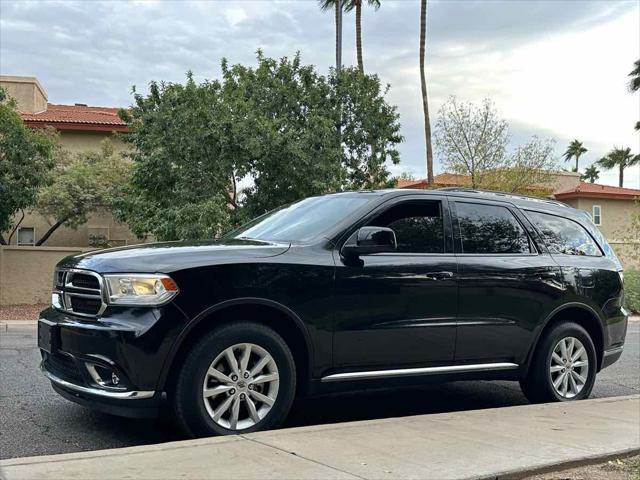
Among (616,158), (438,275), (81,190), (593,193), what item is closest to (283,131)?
(81,190)

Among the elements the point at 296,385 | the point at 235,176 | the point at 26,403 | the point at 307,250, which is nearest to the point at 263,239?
the point at 307,250

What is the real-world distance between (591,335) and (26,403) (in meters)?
5.37

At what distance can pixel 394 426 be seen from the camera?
5.02m

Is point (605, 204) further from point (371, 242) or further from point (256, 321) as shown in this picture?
point (256, 321)

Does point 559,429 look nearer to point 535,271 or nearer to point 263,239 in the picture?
point 535,271

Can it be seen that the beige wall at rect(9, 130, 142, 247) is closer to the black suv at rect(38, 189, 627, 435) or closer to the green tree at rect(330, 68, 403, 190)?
the green tree at rect(330, 68, 403, 190)

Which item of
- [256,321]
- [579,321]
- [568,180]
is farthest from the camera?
[568,180]

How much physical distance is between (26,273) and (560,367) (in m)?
15.7

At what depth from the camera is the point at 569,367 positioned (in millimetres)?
6574

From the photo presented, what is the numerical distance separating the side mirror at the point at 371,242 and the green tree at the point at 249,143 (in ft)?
32.9

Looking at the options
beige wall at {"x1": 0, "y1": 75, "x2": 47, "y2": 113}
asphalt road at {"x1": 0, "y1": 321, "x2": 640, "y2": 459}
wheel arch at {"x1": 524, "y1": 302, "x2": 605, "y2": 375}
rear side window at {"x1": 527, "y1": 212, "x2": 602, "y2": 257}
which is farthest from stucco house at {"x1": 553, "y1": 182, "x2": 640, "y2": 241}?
wheel arch at {"x1": 524, "y1": 302, "x2": 605, "y2": 375}

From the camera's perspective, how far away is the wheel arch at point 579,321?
6.31 meters

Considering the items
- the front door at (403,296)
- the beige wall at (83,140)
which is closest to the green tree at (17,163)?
the beige wall at (83,140)

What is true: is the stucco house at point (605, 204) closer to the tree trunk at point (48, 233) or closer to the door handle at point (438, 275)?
the tree trunk at point (48, 233)
